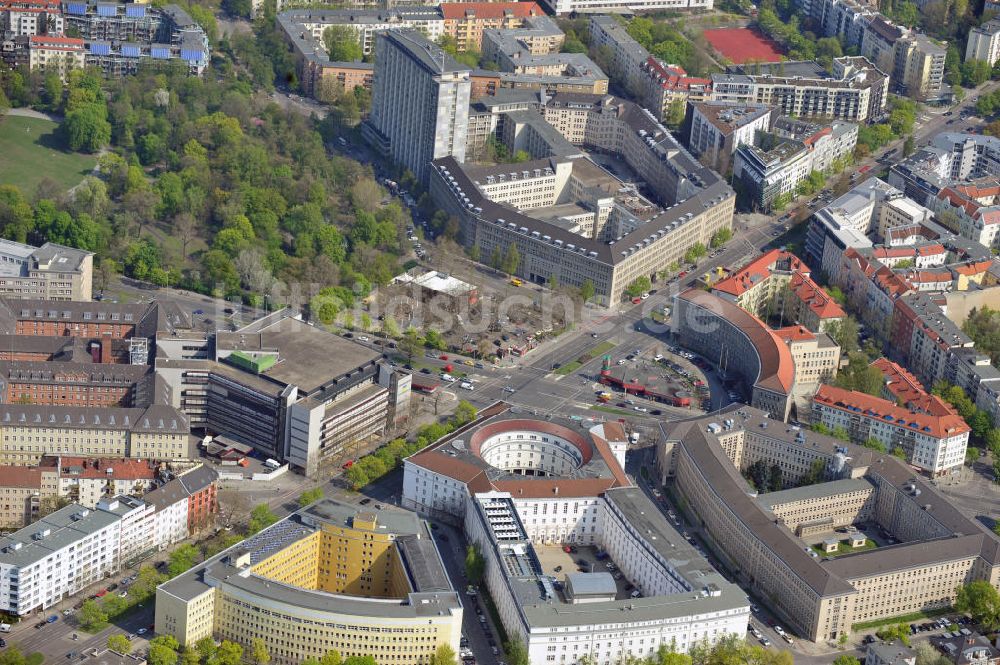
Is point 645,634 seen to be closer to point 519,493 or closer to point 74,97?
point 519,493

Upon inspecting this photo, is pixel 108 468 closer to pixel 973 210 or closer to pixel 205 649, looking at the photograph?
pixel 205 649

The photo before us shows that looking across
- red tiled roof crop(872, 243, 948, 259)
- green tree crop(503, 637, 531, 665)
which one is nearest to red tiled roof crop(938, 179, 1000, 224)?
red tiled roof crop(872, 243, 948, 259)

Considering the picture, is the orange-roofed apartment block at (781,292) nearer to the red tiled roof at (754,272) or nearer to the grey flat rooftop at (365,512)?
the red tiled roof at (754,272)

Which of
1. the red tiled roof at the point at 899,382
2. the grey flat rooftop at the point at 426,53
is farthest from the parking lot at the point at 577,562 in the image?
the grey flat rooftop at the point at 426,53

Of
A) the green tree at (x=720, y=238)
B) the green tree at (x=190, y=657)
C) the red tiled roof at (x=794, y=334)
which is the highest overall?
the green tree at (x=720, y=238)

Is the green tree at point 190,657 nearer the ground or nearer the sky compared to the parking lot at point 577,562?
nearer the ground

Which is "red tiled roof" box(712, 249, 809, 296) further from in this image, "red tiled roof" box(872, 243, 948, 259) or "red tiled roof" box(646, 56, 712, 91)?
"red tiled roof" box(646, 56, 712, 91)

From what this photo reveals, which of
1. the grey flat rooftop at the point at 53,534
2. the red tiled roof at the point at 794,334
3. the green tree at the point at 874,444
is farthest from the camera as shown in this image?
the red tiled roof at the point at 794,334
